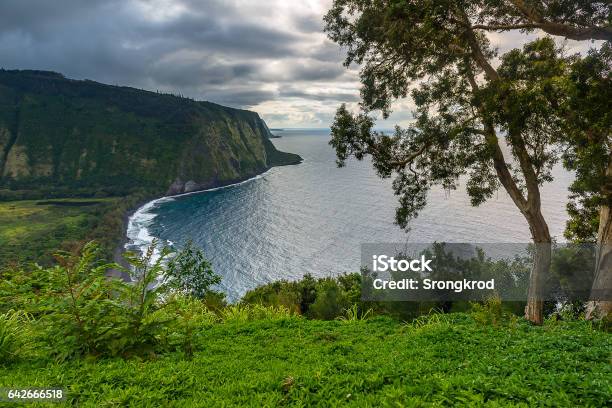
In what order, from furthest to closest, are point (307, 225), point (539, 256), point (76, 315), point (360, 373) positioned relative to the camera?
1. point (307, 225)
2. point (539, 256)
3. point (76, 315)
4. point (360, 373)

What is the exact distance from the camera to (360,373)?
5.08m

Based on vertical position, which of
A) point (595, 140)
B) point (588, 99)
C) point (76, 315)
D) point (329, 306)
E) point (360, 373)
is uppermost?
point (588, 99)

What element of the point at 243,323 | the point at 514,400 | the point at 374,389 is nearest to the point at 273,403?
the point at 374,389

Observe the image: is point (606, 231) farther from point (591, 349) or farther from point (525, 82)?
point (591, 349)

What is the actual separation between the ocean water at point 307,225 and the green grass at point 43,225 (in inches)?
524

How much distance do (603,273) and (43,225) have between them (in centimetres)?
13195

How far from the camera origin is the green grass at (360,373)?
4.29m

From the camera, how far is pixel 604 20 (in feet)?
33.8

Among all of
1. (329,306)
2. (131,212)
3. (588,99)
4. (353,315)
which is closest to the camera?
(588,99)

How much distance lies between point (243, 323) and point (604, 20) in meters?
12.3

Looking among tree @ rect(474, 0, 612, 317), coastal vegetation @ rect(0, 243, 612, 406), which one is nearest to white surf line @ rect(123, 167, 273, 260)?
coastal vegetation @ rect(0, 243, 612, 406)

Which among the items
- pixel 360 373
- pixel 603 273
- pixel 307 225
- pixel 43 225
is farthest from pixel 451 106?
pixel 43 225

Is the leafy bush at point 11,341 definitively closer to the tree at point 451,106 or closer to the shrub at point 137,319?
the shrub at point 137,319

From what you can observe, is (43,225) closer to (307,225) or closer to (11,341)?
(307,225)
